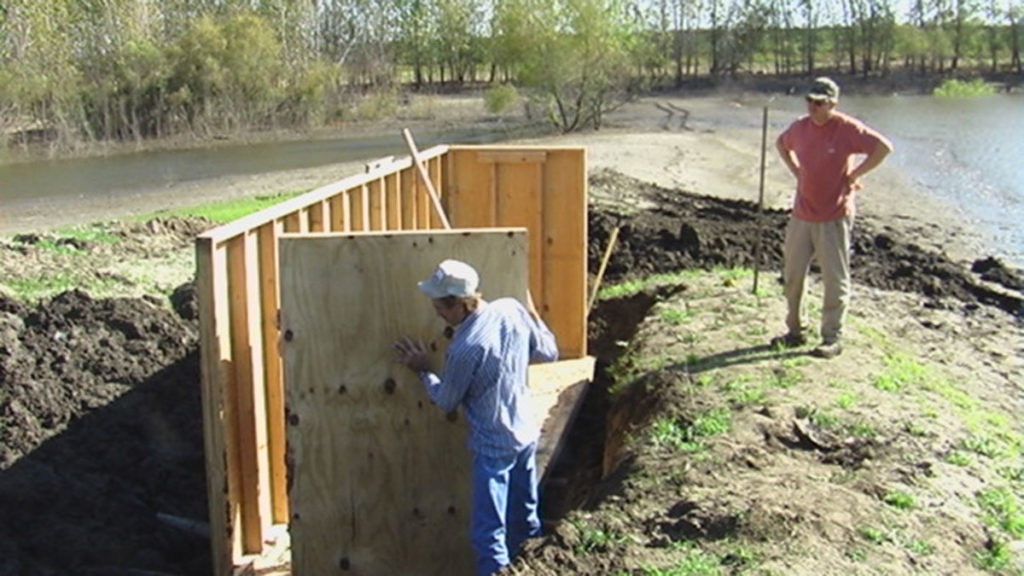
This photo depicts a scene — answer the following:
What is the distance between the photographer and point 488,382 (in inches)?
229

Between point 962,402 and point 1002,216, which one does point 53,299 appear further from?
point 1002,216

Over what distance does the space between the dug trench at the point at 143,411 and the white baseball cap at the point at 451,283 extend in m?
1.23

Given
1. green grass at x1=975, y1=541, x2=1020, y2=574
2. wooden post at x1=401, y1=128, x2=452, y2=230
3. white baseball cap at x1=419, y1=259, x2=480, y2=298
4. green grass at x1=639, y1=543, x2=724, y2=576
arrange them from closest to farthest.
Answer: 1. green grass at x1=639, y1=543, x2=724, y2=576
2. green grass at x1=975, y1=541, x2=1020, y2=574
3. white baseball cap at x1=419, y1=259, x2=480, y2=298
4. wooden post at x1=401, y1=128, x2=452, y2=230

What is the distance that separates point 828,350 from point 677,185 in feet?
51.8

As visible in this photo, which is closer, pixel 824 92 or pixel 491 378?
pixel 491 378

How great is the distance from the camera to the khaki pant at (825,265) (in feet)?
28.9

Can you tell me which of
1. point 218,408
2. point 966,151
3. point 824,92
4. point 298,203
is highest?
point 824,92

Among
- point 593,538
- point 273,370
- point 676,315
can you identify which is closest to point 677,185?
point 676,315

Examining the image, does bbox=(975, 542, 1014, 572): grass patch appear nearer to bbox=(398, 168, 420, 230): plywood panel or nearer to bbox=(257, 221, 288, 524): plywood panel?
bbox=(257, 221, 288, 524): plywood panel

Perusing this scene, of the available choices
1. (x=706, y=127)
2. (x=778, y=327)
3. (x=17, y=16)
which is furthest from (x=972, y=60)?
(x=778, y=327)

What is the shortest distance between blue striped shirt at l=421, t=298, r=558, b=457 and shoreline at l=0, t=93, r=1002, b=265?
11.6 m

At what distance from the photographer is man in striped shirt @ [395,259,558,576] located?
18.7 feet

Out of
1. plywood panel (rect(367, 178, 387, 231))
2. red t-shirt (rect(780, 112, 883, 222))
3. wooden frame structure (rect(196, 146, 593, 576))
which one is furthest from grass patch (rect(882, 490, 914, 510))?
plywood panel (rect(367, 178, 387, 231))

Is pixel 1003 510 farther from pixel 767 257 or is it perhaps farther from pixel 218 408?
pixel 767 257
